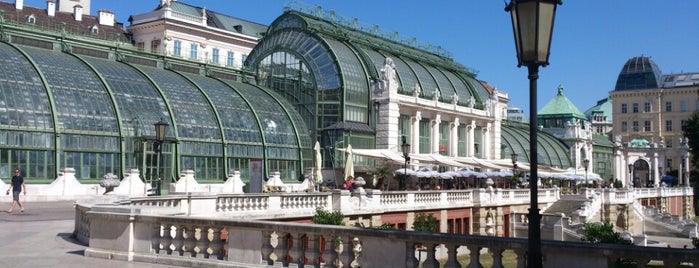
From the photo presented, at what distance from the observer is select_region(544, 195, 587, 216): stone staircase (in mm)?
51922

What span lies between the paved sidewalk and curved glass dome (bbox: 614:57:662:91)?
11006cm

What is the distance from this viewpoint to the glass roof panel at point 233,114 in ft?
154

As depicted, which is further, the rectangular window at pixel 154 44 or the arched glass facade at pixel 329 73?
the rectangular window at pixel 154 44

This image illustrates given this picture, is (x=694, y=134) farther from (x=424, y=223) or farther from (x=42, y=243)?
(x=42, y=243)

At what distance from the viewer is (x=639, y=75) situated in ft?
393

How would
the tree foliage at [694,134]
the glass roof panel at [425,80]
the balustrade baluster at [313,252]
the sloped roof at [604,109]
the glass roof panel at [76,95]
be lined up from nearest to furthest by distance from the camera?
1. the balustrade baluster at [313,252]
2. the glass roof panel at [76,95]
3. the glass roof panel at [425,80]
4. the tree foliage at [694,134]
5. the sloped roof at [604,109]

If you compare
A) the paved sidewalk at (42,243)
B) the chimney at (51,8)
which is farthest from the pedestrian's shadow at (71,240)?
the chimney at (51,8)

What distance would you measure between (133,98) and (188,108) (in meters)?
3.79

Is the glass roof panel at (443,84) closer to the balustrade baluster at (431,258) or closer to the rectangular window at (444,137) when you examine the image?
the rectangular window at (444,137)

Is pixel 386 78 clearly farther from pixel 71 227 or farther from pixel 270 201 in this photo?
pixel 71 227

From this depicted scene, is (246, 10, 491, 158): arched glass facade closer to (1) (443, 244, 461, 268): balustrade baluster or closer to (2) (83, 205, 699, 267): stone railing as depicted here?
(2) (83, 205, 699, 267): stone railing

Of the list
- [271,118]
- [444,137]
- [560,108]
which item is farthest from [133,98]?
[560,108]

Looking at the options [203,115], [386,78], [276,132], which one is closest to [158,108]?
[203,115]

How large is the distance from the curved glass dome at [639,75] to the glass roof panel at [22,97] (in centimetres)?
10459
